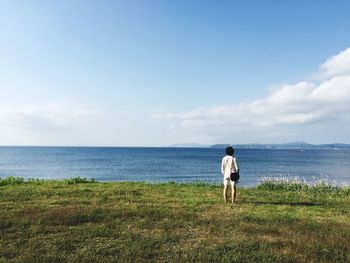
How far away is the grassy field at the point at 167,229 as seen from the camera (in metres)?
8.88

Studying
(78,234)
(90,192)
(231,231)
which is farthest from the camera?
(90,192)

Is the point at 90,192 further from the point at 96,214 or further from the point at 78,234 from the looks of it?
the point at 78,234

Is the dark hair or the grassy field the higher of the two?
the dark hair

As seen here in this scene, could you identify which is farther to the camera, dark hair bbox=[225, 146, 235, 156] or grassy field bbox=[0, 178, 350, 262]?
dark hair bbox=[225, 146, 235, 156]

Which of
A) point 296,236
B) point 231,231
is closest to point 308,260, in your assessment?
point 296,236

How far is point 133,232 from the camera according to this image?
10.8 metres

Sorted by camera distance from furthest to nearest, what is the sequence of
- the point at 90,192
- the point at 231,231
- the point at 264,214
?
1. the point at 90,192
2. the point at 264,214
3. the point at 231,231

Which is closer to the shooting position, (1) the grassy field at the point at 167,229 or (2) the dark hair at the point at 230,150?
(1) the grassy field at the point at 167,229

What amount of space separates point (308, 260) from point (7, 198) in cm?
1409

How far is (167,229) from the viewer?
1128 cm

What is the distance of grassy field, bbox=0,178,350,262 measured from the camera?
8883 mm

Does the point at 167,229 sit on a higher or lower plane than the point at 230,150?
lower

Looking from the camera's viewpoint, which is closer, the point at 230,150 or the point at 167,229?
the point at 167,229

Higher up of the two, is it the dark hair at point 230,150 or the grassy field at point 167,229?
the dark hair at point 230,150
